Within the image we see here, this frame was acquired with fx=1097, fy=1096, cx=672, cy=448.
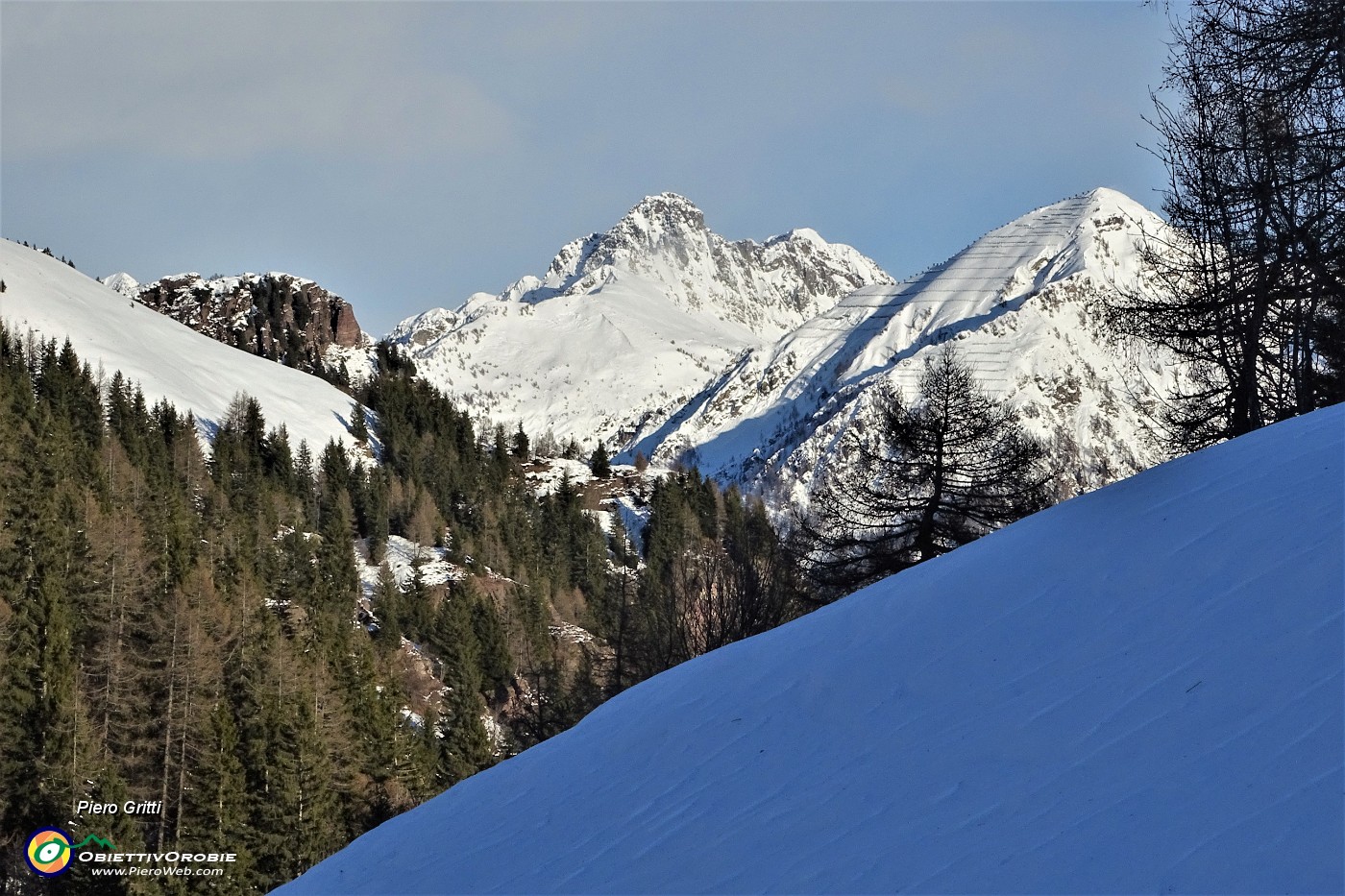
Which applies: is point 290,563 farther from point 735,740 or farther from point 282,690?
point 735,740

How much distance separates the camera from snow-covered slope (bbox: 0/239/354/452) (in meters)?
93.5

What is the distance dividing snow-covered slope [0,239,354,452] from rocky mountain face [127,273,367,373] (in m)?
20.0

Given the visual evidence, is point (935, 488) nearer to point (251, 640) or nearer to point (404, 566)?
point (251, 640)

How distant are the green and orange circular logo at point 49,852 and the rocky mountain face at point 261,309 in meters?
113

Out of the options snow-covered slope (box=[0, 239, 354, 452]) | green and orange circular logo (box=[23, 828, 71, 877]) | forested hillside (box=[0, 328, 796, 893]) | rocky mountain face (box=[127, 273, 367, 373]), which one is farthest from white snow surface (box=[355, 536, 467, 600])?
rocky mountain face (box=[127, 273, 367, 373])

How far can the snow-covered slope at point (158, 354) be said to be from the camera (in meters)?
93.5

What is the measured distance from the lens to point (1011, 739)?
6.08m

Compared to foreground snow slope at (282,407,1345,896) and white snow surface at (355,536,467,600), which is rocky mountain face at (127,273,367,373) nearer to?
white snow surface at (355,536,467,600)

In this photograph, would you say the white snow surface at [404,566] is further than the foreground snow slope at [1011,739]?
Yes

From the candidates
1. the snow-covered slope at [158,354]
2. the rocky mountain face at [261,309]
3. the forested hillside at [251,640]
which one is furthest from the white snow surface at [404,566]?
the rocky mountain face at [261,309]

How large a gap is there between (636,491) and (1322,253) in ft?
299

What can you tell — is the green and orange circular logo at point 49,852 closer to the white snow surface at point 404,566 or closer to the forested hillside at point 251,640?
the forested hillside at point 251,640

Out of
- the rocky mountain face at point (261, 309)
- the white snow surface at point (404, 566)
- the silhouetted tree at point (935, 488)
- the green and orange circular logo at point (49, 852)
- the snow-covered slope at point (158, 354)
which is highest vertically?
the rocky mountain face at point (261, 309)

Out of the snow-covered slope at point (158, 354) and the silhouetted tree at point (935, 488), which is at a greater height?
the snow-covered slope at point (158, 354)
